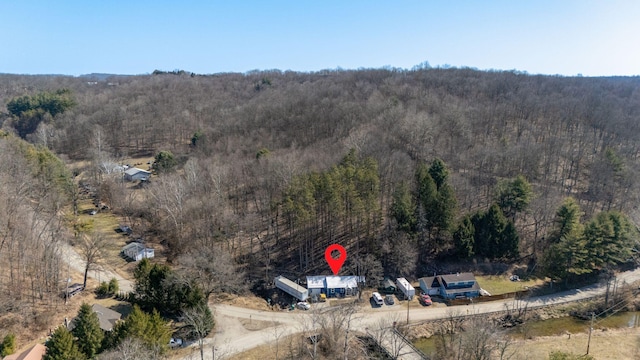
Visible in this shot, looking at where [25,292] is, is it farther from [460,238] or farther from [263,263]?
[460,238]

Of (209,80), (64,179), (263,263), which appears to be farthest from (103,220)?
(209,80)

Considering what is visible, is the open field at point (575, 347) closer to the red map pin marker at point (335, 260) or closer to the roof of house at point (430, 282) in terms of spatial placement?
the roof of house at point (430, 282)

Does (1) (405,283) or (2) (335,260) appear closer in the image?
(1) (405,283)

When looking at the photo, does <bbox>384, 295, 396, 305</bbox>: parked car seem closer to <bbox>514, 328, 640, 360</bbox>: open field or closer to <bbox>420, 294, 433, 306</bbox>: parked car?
<bbox>420, 294, 433, 306</bbox>: parked car

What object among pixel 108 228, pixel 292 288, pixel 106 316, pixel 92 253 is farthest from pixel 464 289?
pixel 108 228

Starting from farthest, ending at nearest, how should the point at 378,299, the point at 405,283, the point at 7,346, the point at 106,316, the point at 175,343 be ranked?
the point at 405,283 < the point at 378,299 < the point at 106,316 < the point at 175,343 < the point at 7,346

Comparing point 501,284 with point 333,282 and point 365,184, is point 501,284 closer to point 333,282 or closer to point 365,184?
point 365,184

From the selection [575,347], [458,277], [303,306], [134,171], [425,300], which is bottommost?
[575,347]
